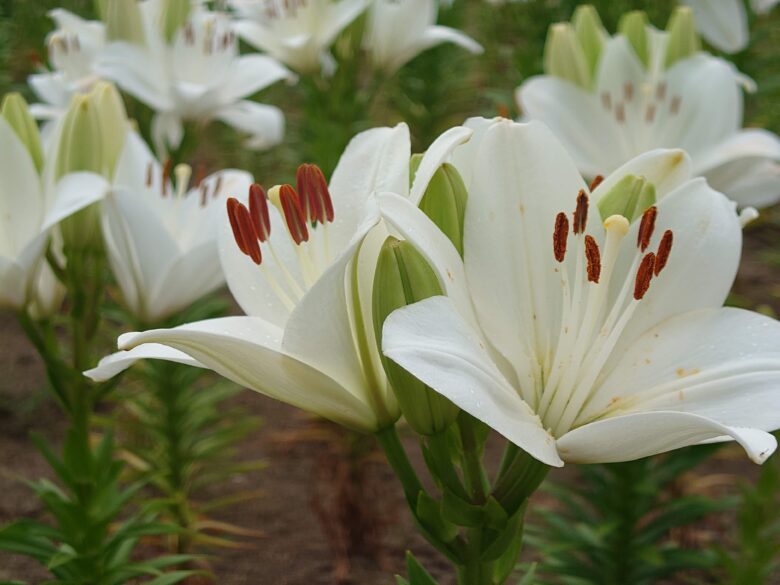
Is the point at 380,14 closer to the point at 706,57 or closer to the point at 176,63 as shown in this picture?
the point at 176,63

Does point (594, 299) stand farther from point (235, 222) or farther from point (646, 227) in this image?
point (235, 222)

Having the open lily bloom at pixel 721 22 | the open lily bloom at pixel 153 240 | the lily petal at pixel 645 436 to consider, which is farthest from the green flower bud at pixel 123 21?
the lily petal at pixel 645 436

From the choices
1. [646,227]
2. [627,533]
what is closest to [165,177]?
[646,227]

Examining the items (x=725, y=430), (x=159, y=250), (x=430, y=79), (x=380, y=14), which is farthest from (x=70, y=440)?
(x=430, y=79)

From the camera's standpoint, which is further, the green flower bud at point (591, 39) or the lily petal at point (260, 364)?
the green flower bud at point (591, 39)

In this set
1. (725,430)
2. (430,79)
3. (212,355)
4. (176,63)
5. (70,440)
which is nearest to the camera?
(725,430)

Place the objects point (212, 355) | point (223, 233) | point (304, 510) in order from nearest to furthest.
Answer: point (212, 355) → point (223, 233) → point (304, 510)

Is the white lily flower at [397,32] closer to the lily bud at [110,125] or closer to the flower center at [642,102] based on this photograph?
the flower center at [642,102]
